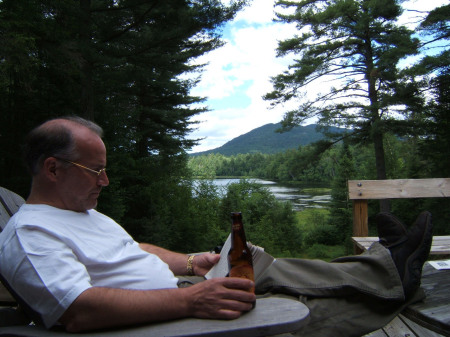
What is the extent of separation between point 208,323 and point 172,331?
0.10 metres

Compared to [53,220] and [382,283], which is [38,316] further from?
[382,283]

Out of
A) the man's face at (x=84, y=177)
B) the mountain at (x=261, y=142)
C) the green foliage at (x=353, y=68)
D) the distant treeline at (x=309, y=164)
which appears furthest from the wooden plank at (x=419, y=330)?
the mountain at (x=261, y=142)

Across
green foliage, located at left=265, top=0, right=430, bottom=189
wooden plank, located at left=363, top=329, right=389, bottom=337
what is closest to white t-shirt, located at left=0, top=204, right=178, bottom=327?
wooden plank, located at left=363, top=329, right=389, bottom=337

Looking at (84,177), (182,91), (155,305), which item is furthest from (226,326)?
(182,91)

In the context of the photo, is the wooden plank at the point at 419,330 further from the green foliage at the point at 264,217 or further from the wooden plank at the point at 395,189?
the green foliage at the point at 264,217

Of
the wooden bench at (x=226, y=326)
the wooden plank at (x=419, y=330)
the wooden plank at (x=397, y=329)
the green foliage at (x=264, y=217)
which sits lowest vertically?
the green foliage at (x=264, y=217)

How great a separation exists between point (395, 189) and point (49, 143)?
2.54m

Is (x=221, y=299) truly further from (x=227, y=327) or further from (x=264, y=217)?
(x=264, y=217)

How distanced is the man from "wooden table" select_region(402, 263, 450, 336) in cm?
7

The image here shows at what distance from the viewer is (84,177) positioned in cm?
138

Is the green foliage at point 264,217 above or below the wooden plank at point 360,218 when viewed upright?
below

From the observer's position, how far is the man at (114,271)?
38.7 inches

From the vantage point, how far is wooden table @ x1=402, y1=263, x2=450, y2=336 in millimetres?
1155

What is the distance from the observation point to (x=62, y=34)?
5.60 meters
